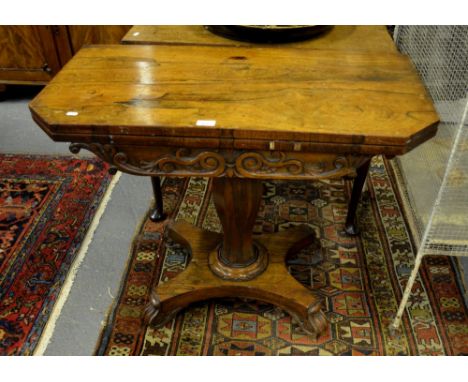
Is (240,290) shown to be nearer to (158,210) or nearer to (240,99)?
(158,210)

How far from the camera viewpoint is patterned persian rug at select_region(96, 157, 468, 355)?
1435mm

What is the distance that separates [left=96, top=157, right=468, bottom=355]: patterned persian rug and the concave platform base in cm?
5

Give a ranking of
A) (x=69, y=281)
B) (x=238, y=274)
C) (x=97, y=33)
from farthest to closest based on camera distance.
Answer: (x=97, y=33)
(x=69, y=281)
(x=238, y=274)

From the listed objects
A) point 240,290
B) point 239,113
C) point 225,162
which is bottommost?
point 240,290

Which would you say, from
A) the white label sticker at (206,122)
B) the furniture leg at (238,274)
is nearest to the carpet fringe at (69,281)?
the furniture leg at (238,274)

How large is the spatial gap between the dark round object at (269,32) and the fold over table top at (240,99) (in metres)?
0.07

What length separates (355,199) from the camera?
175cm

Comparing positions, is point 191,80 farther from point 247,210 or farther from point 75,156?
point 75,156

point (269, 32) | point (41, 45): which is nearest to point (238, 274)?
point (269, 32)

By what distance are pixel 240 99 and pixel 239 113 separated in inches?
2.9

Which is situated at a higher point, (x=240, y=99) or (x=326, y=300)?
(x=240, y=99)

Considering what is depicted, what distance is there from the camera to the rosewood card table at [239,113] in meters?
1.01

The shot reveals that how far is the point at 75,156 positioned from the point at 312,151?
162 cm

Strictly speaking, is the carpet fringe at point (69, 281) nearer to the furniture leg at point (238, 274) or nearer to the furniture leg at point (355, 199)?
the furniture leg at point (238, 274)
